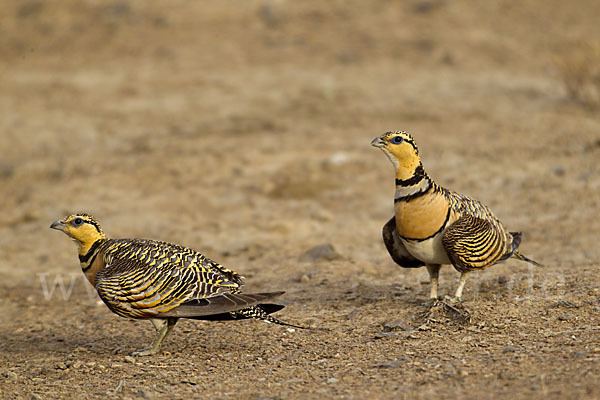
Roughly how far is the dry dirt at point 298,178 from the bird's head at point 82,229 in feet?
2.77

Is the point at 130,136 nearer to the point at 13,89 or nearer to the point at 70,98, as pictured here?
the point at 70,98

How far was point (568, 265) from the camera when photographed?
23.4 ft

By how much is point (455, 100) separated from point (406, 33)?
3.73 meters

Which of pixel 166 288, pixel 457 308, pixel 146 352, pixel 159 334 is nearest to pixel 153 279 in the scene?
pixel 166 288

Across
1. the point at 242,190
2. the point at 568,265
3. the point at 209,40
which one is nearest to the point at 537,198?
the point at 568,265

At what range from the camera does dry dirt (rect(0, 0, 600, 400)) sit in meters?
5.21

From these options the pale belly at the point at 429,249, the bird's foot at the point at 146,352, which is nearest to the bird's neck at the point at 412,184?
the pale belly at the point at 429,249

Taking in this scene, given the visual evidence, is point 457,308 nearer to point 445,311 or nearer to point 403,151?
point 445,311

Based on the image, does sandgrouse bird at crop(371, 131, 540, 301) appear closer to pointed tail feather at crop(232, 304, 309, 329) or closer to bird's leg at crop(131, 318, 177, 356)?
pointed tail feather at crop(232, 304, 309, 329)

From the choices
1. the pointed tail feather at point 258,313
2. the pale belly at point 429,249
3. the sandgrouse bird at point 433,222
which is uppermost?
the sandgrouse bird at point 433,222

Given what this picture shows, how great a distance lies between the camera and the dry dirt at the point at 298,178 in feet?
17.1

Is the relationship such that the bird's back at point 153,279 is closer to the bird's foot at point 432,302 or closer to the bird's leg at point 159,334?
the bird's leg at point 159,334

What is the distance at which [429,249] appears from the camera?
18.5 ft

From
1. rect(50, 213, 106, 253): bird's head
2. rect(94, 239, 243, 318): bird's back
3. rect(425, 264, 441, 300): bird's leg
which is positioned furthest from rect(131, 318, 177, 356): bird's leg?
rect(425, 264, 441, 300): bird's leg
